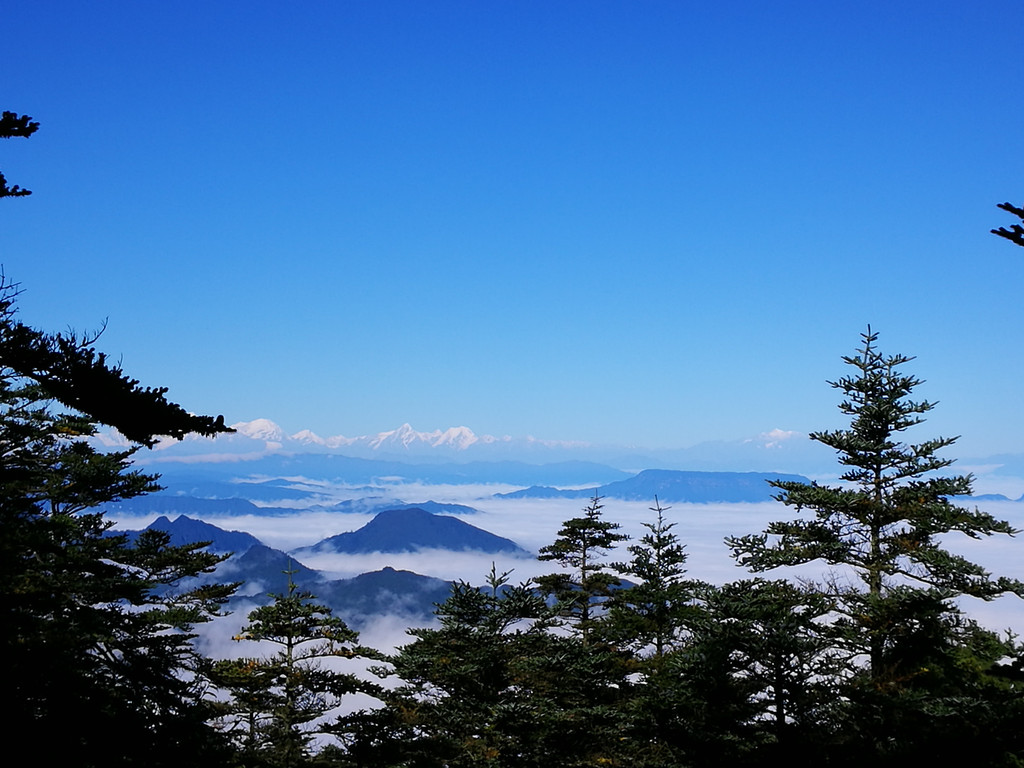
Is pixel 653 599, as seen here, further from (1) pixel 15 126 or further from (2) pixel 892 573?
(1) pixel 15 126

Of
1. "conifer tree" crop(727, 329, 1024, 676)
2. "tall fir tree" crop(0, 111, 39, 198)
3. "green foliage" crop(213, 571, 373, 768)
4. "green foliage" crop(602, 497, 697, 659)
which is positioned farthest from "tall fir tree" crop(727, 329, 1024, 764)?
"tall fir tree" crop(0, 111, 39, 198)

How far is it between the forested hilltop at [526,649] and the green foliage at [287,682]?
0.28ft

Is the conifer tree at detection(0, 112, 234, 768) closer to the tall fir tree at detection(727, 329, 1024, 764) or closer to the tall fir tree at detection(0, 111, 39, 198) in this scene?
the tall fir tree at detection(0, 111, 39, 198)

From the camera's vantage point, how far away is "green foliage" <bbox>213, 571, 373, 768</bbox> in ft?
75.8

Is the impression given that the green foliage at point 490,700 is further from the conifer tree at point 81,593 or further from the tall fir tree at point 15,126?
the tall fir tree at point 15,126

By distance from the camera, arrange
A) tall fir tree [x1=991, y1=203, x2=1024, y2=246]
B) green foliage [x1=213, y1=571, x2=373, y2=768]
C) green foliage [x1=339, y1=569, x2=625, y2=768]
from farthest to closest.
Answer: green foliage [x1=339, y1=569, x2=625, y2=768] → green foliage [x1=213, y1=571, x2=373, y2=768] → tall fir tree [x1=991, y1=203, x2=1024, y2=246]

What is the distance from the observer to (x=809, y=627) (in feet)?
64.3

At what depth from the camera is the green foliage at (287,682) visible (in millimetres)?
23094

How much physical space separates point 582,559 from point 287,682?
18356 millimetres

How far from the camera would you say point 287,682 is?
A: 76.8 ft

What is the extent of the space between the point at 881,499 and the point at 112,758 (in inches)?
784

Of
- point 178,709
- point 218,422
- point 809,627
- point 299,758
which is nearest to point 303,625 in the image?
point 299,758

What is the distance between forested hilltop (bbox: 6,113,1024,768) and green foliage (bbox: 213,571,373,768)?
87 mm

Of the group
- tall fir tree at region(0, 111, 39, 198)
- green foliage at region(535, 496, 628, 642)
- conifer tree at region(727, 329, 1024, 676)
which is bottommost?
green foliage at region(535, 496, 628, 642)
